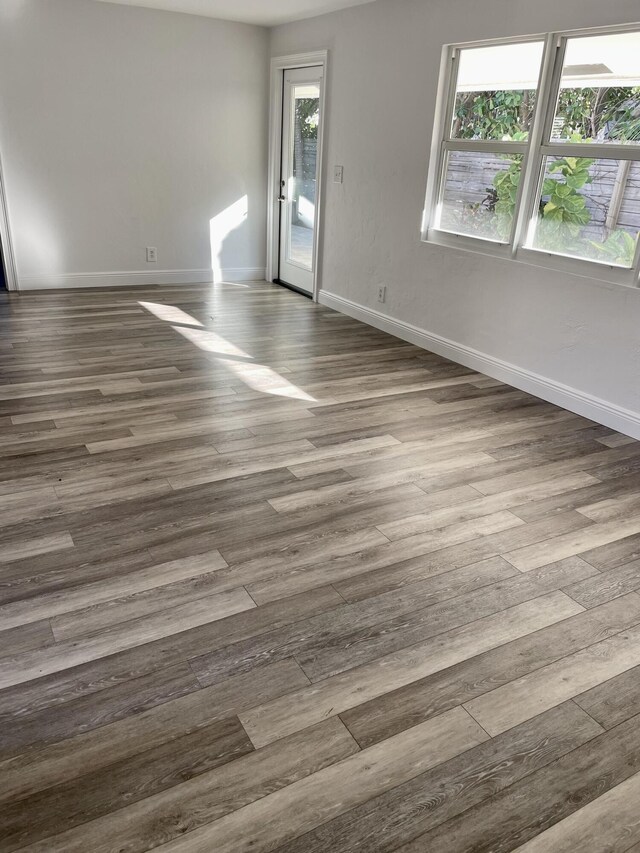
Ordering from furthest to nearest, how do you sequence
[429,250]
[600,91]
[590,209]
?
[429,250]
[590,209]
[600,91]

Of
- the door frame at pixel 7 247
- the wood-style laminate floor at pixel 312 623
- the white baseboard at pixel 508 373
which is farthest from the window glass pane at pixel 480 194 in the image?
the door frame at pixel 7 247

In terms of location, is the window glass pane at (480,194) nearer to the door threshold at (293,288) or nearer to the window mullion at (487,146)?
the window mullion at (487,146)

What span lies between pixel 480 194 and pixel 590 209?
3.03 feet

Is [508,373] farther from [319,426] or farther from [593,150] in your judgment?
[319,426]

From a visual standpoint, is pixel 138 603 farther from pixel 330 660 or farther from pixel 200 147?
pixel 200 147

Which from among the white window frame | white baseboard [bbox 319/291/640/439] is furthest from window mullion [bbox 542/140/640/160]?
white baseboard [bbox 319/291/640/439]

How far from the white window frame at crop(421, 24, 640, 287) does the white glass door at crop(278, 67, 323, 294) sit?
5.34ft

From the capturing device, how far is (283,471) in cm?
309

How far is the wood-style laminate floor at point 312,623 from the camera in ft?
5.06

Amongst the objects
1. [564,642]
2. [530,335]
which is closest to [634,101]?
[530,335]

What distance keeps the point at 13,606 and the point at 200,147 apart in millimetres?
5475

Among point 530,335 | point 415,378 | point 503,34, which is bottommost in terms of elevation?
point 415,378

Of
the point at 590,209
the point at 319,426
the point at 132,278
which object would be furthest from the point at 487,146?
the point at 132,278

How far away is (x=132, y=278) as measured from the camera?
263 inches
